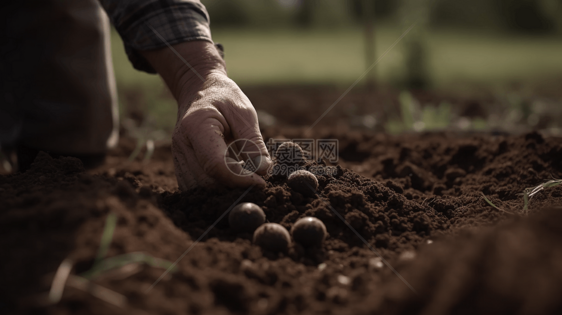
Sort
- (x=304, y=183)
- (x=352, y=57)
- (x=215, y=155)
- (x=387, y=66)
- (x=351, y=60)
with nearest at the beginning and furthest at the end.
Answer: (x=215, y=155)
(x=304, y=183)
(x=387, y=66)
(x=351, y=60)
(x=352, y=57)

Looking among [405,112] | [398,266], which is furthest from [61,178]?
[405,112]

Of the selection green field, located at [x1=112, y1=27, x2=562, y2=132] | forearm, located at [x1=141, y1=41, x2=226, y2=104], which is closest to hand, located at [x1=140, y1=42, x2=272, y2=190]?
forearm, located at [x1=141, y1=41, x2=226, y2=104]

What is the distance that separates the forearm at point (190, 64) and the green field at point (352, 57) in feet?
→ 14.8

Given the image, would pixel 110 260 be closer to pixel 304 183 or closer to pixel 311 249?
pixel 311 249

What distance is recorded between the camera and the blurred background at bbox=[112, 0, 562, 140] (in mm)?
4191

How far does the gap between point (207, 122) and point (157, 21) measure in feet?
2.76

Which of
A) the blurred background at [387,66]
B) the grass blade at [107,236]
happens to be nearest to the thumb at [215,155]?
the grass blade at [107,236]

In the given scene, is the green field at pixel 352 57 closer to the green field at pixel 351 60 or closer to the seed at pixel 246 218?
the green field at pixel 351 60

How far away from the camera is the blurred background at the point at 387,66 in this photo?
13.8 ft

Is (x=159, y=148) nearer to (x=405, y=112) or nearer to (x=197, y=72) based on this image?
(x=197, y=72)

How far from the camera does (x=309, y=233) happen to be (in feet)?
5.18

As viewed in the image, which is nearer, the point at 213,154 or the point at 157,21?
the point at 213,154

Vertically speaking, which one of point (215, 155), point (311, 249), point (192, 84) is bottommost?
point (311, 249)

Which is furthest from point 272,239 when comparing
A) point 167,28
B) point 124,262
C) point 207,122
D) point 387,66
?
point 387,66
